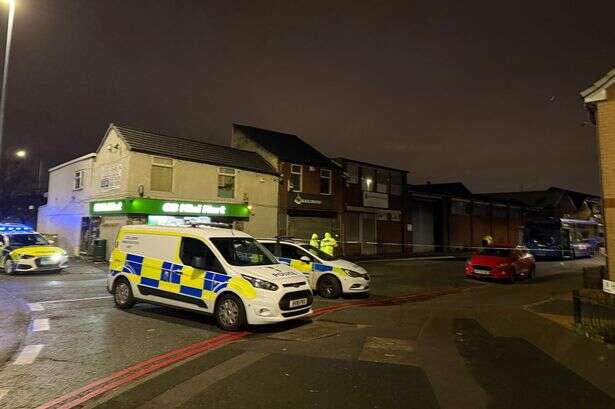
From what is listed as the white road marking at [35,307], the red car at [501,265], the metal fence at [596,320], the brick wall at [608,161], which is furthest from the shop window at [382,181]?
the white road marking at [35,307]

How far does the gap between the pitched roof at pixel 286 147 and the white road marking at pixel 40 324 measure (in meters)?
20.4

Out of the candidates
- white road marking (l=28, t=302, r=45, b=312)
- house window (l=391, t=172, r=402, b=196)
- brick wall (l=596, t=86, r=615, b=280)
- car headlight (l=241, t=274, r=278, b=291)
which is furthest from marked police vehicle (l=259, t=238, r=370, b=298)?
house window (l=391, t=172, r=402, b=196)

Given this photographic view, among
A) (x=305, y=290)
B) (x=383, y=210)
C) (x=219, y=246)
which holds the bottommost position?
(x=305, y=290)

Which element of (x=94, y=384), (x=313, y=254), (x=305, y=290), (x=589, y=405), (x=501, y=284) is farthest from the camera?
(x=501, y=284)

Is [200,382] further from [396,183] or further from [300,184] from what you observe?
[396,183]

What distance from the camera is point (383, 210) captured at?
33562mm

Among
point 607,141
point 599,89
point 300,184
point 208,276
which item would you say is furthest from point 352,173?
point 208,276

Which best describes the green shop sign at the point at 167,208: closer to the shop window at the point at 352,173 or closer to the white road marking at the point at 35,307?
the shop window at the point at 352,173

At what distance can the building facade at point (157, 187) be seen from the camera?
21328 millimetres

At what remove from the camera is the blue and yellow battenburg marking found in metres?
8.38

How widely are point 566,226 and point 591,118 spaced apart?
61.9 feet

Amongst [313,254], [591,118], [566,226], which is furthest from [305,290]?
A: [566,226]

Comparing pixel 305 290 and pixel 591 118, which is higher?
pixel 591 118

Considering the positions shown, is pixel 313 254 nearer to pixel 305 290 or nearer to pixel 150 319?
pixel 305 290
